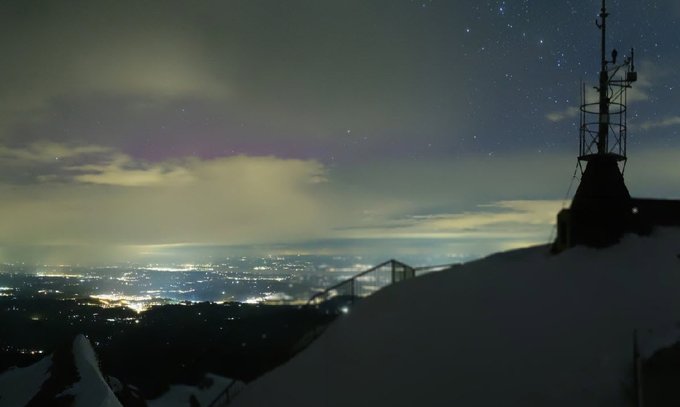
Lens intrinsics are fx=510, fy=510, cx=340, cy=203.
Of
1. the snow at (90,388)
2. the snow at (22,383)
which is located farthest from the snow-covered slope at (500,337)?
the snow at (22,383)

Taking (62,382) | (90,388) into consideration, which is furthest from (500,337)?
(62,382)

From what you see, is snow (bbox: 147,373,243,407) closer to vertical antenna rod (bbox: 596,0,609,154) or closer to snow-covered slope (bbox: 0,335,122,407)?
snow-covered slope (bbox: 0,335,122,407)

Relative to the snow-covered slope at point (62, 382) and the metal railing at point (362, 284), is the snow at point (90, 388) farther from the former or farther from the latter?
the metal railing at point (362, 284)

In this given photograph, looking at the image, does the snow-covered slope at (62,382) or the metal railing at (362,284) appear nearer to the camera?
the metal railing at (362,284)

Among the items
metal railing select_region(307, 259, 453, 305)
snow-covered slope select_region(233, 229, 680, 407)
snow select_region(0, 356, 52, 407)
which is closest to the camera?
snow-covered slope select_region(233, 229, 680, 407)

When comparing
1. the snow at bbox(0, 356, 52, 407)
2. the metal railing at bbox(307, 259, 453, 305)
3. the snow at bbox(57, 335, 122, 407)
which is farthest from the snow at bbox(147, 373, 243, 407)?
the metal railing at bbox(307, 259, 453, 305)

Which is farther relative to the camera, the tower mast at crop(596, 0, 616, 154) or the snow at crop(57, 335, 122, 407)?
the snow at crop(57, 335, 122, 407)
